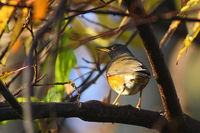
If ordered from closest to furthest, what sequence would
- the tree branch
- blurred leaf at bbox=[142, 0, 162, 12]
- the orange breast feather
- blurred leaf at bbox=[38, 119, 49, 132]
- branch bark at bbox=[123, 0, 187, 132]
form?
1. the tree branch
2. branch bark at bbox=[123, 0, 187, 132]
3. blurred leaf at bbox=[38, 119, 49, 132]
4. blurred leaf at bbox=[142, 0, 162, 12]
5. the orange breast feather

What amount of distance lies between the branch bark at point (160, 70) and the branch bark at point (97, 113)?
0.14m

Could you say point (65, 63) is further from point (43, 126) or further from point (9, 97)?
point (9, 97)

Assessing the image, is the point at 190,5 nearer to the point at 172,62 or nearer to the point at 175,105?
the point at 175,105

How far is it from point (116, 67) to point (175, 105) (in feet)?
5.16

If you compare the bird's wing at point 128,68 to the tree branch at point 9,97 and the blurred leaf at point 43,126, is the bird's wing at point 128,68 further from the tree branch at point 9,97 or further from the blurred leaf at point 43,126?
the tree branch at point 9,97

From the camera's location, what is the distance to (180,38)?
283 inches

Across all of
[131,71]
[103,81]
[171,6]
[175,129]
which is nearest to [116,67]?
[131,71]

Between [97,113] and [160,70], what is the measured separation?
0.83 meters

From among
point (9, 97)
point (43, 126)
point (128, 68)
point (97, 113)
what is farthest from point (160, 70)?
point (43, 126)

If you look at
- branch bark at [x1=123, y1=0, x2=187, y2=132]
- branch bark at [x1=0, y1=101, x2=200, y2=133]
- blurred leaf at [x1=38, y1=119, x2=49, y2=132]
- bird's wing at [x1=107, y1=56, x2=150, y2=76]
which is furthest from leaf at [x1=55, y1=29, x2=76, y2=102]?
branch bark at [x1=123, y1=0, x2=187, y2=132]

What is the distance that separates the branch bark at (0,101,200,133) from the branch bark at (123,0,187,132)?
137 millimetres

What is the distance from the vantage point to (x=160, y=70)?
274cm

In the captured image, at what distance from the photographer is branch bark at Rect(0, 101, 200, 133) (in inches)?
103

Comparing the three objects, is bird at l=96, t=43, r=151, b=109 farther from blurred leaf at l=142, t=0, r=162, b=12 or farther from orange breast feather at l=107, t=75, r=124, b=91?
blurred leaf at l=142, t=0, r=162, b=12
